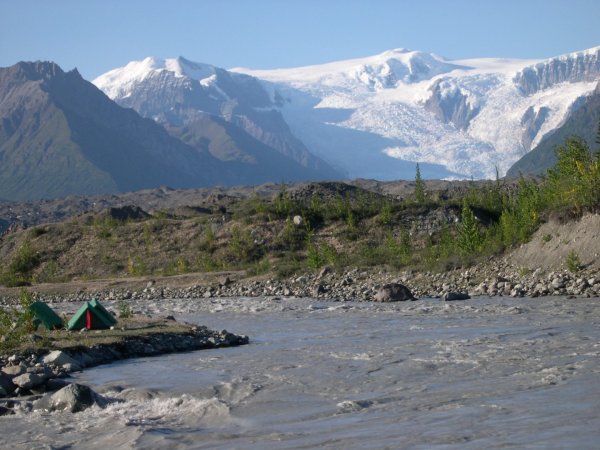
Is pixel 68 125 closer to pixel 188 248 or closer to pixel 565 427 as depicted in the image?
pixel 188 248

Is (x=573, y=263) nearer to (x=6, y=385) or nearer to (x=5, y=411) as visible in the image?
(x=6, y=385)

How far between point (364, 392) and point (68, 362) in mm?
6004

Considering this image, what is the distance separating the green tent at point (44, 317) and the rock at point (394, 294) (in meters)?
10.8

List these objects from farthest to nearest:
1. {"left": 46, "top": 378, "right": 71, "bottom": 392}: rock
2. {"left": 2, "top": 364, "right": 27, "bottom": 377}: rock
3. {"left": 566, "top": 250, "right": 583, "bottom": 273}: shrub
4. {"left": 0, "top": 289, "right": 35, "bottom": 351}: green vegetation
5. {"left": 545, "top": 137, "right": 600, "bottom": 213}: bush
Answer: {"left": 545, "top": 137, "right": 600, "bottom": 213}: bush < {"left": 566, "top": 250, "right": 583, "bottom": 273}: shrub < {"left": 0, "top": 289, "right": 35, "bottom": 351}: green vegetation < {"left": 2, "top": 364, "right": 27, "bottom": 377}: rock < {"left": 46, "top": 378, "right": 71, "bottom": 392}: rock

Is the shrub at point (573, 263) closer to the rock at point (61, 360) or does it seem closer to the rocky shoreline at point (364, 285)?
the rocky shoreline at point (364, 285)

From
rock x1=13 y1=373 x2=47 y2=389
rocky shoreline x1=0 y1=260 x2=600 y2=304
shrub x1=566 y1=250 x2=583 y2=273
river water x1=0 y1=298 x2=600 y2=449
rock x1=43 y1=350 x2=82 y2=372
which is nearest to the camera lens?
river water x1=0 y1=298 x2=600 y2=449

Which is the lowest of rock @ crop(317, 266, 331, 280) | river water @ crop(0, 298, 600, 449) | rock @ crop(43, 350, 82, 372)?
rock @ crop(317, 266, 331, 280)

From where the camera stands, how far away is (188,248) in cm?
5200

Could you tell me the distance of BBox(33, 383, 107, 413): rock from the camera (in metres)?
13.8

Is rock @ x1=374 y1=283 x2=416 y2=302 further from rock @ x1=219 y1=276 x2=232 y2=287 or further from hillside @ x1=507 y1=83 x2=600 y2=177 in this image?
hillside @ x1=507 y1=83 x2=600 y2=177

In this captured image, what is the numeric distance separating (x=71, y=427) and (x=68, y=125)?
19058 centimetres

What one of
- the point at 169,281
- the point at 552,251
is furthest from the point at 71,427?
the point at 169,281

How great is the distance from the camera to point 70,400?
13.9 meters

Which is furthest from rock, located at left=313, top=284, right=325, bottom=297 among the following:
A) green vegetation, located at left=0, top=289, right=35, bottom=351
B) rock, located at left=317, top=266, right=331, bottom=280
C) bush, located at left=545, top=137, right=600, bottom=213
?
green vegetation, located at left=0, top=289, right=35, bottom=351
